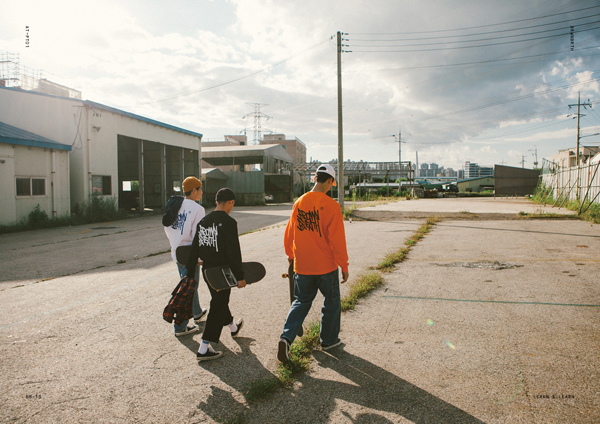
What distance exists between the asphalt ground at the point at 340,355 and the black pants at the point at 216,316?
26 cm

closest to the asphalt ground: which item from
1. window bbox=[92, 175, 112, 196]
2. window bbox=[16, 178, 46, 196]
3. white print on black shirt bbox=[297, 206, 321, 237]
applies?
white print on black shirt bbox=[297, 206, 321, 237]

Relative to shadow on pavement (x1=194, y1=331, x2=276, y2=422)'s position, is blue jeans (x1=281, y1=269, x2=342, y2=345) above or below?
above

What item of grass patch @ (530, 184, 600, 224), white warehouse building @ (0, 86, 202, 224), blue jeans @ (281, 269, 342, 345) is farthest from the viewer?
grass patch @ (530, 184, 600, 224)

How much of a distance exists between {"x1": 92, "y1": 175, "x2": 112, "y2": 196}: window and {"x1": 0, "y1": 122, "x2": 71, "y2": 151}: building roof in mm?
2418

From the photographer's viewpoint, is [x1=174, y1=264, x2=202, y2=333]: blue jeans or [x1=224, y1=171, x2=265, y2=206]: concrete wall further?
[x1=224, y1=171, x2=265, y2=206]: concrete wall

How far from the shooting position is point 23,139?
51.2 feet

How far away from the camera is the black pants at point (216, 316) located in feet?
11.5

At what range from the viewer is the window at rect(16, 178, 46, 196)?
15.9 metres

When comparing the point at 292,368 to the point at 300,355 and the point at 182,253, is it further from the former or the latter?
the point at 182,253

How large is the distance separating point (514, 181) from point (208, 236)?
48190 mm

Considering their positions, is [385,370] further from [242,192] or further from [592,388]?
[242,192]

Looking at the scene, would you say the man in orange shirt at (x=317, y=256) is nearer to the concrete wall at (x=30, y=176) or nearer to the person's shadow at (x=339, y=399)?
the person's shadow at (x=339, y=399)

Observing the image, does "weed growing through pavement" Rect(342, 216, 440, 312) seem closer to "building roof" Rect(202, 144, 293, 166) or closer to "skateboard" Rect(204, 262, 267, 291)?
"skateboard" Rect(204, 262, 267, 291)

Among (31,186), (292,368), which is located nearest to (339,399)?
(292,368)
